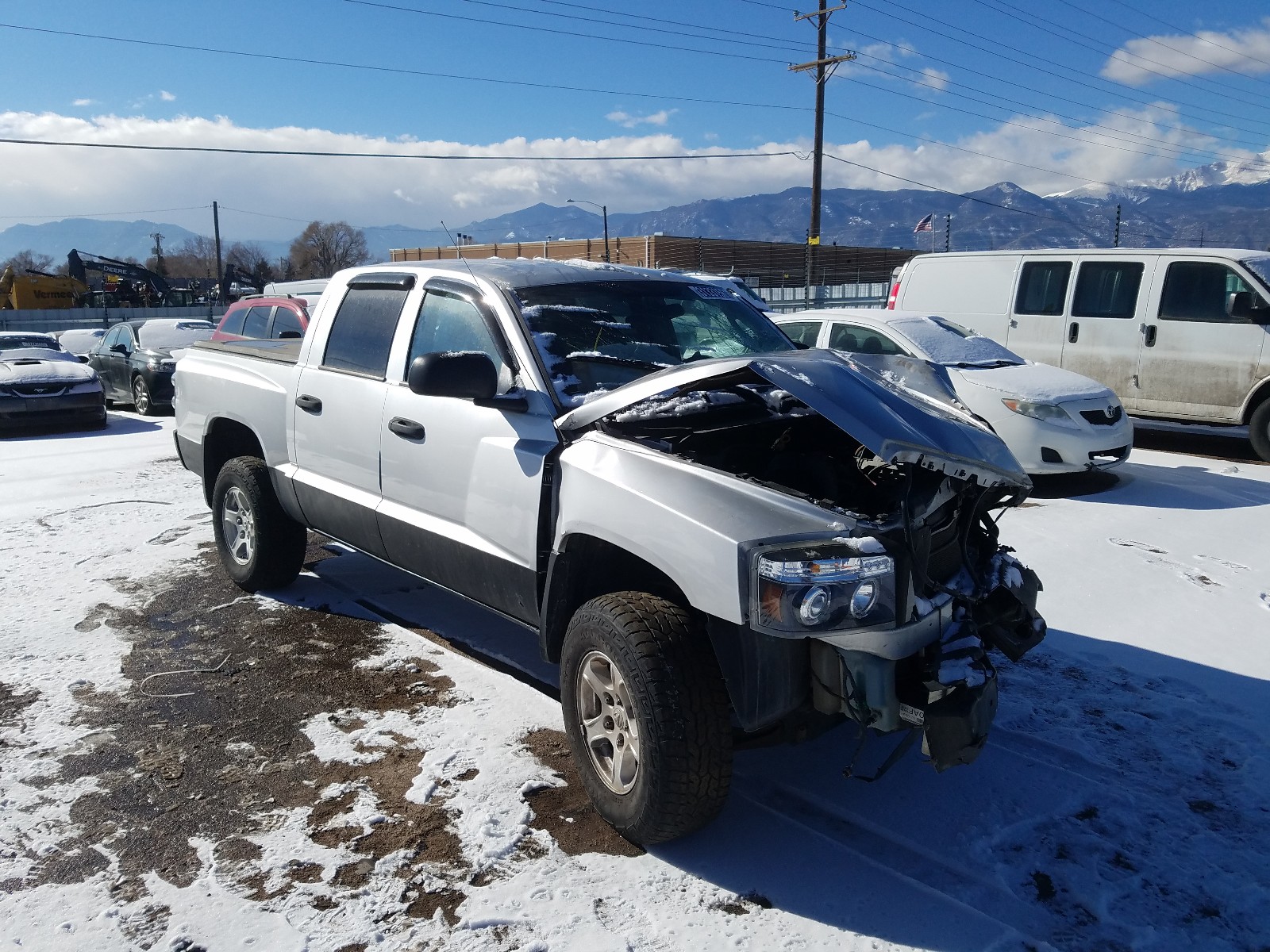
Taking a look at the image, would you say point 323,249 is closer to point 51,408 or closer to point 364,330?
point 51,408

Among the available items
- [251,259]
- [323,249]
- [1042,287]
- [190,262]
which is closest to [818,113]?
[1042,287]

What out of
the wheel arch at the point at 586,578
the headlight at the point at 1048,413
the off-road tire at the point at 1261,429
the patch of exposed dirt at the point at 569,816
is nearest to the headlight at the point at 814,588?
Answer: the wheel arch at the point at 586,578

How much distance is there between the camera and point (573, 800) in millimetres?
3359

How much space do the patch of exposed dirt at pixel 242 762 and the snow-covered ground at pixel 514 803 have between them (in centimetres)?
1

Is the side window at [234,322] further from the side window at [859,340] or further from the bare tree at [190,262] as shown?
the bare tree at [190,262]

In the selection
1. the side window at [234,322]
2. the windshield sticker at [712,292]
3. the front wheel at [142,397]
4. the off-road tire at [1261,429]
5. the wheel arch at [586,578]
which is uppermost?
the windshield sticker at [712,292]

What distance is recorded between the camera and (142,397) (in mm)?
14352

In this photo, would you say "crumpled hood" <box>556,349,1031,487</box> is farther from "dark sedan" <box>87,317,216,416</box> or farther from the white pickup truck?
"dark sedan" <box>87,317,216,416</box>

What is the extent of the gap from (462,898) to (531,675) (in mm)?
1625

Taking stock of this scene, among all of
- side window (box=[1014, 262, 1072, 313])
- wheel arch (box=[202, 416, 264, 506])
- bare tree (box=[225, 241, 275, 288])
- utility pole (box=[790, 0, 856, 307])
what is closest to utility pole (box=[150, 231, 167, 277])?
bare tree (box=[225, 241, 275, 288])

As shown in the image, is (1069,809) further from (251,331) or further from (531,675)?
(251,331)

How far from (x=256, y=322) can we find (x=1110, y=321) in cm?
937

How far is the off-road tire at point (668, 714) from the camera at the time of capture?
2.77 meters

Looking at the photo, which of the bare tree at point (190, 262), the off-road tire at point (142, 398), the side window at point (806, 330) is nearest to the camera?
the side window at point (806, 330)
